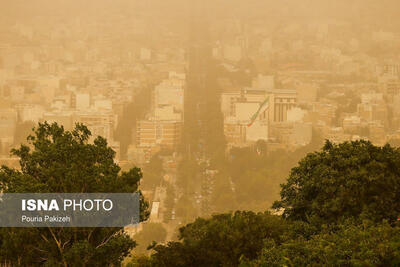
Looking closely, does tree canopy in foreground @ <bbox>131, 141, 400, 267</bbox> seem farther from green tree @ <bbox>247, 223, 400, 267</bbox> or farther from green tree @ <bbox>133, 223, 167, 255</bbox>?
green tree @ <bbox>133, 223, 167, 255</bbox>

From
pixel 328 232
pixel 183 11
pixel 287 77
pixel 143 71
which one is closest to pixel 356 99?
pixel 287 77

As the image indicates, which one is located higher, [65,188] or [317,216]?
[65,188]

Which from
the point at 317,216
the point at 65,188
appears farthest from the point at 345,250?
the point at 65,188

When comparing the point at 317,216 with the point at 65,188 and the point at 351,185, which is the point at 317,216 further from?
the point at 65,188

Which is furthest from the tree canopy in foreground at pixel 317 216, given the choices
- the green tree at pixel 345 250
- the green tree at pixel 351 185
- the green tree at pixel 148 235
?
the green tree at pixel 148 235

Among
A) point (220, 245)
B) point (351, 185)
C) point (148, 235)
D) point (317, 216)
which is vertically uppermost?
point (351, 185)

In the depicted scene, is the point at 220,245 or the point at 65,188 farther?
the point at 220,245

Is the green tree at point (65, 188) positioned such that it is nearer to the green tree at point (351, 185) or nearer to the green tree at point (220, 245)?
the green tree at point (220, 245)

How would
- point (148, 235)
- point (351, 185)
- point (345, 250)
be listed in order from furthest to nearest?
point (148, 235), point (351, 185), point (345, 250)
